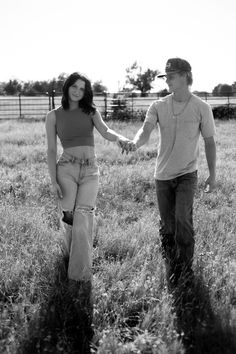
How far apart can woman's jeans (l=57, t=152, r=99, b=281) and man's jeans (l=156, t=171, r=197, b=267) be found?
2.41 ft

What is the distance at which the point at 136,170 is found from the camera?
8.56 m

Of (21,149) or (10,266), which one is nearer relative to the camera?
(10,266)

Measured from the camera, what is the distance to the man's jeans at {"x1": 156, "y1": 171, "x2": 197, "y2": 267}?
4.38 metres

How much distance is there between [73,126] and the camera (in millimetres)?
4418

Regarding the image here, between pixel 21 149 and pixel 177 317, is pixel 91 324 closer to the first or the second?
pixel 177 317

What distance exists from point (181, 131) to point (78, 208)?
3.94 ft

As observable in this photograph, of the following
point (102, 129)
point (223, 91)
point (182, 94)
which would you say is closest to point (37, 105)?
point (223, 91)

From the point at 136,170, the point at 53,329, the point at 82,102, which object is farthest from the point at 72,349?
the point at 136,170

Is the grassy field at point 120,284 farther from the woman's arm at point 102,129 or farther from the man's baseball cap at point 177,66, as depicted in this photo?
the man's baseball cap at point 177,66

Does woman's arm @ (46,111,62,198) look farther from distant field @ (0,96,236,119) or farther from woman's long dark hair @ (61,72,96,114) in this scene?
distant field @ (0,96,236,119)

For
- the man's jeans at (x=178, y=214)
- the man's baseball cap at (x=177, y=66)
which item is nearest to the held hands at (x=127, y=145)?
the man's jeans at (x=178, y=214)

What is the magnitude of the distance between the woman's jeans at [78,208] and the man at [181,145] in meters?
0.47

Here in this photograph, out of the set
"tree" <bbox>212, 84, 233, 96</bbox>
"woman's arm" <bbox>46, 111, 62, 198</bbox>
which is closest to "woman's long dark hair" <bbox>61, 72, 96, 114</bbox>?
"woman's arm" <bbox>46, 111, 62, 198</bbox>

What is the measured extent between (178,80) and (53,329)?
2.45m
